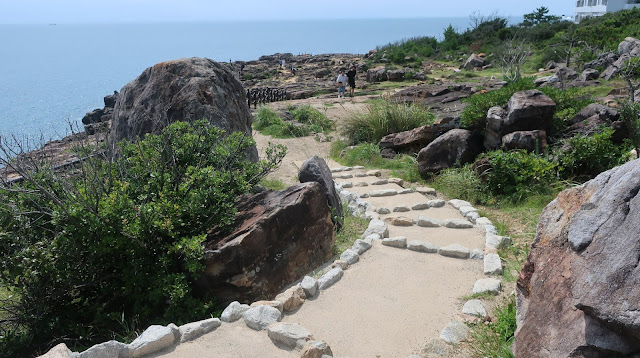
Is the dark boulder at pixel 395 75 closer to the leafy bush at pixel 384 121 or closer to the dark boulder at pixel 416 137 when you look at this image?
the leafy bush at pixel 384 121

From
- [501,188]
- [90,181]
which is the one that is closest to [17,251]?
[90,181]

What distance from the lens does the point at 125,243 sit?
5.12m

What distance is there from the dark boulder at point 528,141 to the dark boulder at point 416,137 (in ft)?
6.25

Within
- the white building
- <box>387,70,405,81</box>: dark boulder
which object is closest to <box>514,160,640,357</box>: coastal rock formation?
<box>387,70,405,81</box>: dark boulder

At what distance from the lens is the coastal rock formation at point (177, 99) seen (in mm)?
9211

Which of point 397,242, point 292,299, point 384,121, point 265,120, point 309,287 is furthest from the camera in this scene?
point 265,120

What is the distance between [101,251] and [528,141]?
6833 mm

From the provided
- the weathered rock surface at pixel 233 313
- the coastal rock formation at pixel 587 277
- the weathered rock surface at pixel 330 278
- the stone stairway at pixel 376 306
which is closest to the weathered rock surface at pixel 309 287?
the stone stairway at pixel 376 306

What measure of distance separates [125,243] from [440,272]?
3296 mm

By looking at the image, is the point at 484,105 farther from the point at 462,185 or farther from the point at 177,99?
the point at 177,99

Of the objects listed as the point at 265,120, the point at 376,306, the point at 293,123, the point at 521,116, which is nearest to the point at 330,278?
the point at 376,306

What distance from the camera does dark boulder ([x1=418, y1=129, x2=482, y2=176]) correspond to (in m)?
9.73

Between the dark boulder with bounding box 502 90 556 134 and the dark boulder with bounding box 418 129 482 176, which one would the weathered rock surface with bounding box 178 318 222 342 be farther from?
the dark boulder with bounding box 502 90 556 134

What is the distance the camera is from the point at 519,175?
8.18 metres
